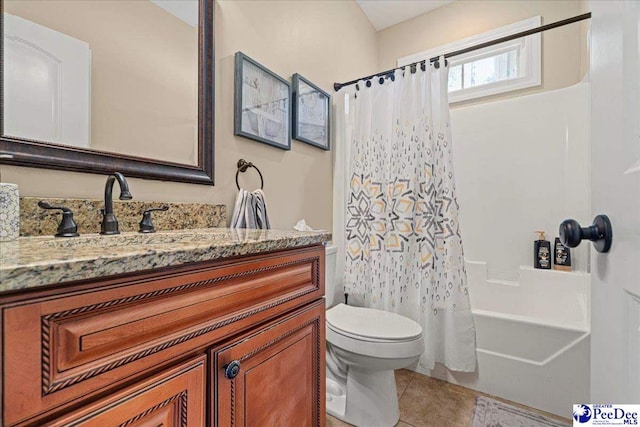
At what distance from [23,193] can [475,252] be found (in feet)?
8.75

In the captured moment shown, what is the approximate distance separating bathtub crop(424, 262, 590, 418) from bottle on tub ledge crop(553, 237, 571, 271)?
0.27 feet

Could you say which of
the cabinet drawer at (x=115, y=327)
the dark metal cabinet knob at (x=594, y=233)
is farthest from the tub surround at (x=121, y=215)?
the dark metal cabinet knob at (x=594, y=233)

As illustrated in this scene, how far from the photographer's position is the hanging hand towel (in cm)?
131

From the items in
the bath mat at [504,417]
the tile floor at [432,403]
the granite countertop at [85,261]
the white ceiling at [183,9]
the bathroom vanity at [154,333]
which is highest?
the white ceiling at [183,9]

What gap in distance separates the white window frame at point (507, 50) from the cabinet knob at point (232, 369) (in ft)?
8.72

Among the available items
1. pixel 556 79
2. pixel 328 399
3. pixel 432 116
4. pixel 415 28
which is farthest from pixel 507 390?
pixel 415 28

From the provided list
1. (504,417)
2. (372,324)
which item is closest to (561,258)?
(504,417)

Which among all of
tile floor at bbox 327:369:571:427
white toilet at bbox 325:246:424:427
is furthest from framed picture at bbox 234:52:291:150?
tile floor at bbox 327:369:571:427

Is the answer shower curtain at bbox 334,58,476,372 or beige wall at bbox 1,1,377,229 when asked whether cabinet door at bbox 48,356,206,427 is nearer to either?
beige wall at bbox 1,1,377,229

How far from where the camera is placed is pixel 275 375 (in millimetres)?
781

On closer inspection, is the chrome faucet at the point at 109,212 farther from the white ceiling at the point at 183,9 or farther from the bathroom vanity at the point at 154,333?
the white ceiling at the point at 183,9

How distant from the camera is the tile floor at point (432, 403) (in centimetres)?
145

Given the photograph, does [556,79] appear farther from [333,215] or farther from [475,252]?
[333,215]

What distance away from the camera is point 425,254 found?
174 centimetres
